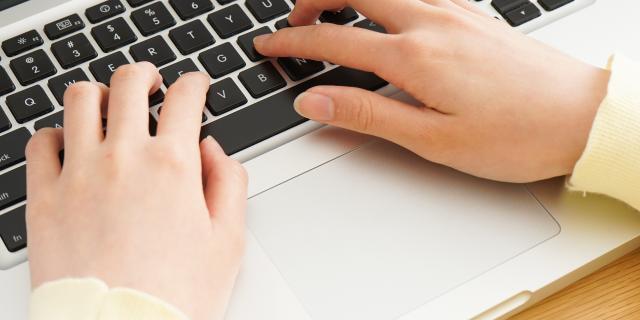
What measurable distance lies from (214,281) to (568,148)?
31 cm

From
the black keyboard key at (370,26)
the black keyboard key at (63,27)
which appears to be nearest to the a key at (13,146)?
the black keyboard key at (63,27)

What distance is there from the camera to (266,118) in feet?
2.34

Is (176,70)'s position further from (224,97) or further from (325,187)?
(325,187)

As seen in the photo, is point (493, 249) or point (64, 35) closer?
point (493, 249)

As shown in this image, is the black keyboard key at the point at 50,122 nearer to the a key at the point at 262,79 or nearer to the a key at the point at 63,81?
the a key at the point at 63,81

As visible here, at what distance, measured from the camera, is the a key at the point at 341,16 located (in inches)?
30.9

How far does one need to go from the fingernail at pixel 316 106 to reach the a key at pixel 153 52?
0.14 meters

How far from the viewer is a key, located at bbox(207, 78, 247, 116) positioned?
0.71 meters

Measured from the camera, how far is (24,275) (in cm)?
63

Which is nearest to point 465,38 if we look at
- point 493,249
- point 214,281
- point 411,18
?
point 411,18

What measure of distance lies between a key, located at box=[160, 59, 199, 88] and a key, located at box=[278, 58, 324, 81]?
8 cm

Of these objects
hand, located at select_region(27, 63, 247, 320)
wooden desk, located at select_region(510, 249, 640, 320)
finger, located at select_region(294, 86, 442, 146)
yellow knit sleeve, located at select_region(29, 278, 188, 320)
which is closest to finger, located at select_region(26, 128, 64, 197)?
hand, located at select_region(27, 63, 247, 320)

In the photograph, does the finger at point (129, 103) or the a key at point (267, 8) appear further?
the a key at point (267, 8)

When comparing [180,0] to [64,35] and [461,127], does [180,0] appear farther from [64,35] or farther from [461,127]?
[461,127]
